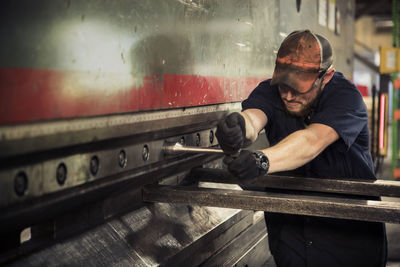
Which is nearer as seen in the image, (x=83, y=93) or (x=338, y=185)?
(x=83, y=93)

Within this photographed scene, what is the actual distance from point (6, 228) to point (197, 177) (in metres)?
1.09

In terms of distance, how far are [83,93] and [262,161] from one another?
1.98 ft

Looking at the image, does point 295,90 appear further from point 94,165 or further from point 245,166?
point 94,165

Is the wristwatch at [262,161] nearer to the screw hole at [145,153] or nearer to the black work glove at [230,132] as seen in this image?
the black work glove at [230,132]

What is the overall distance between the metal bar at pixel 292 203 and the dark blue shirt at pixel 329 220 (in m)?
0.35

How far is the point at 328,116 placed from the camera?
5.46 ft

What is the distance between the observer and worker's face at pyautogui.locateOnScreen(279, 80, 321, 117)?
5.85 ft

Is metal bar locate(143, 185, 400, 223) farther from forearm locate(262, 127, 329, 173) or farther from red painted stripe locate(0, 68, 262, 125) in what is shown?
red painted stripe locate(0, 68, 262, 125)

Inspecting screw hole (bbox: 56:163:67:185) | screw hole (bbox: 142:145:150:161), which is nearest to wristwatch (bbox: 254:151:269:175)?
screw hole (bbox: 142:145:150:161)

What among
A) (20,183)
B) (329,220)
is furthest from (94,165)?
(329,220)

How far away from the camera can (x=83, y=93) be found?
3.99ft

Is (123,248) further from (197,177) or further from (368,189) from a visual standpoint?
(368,189)

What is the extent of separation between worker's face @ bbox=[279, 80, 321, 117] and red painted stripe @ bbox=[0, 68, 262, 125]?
32cm

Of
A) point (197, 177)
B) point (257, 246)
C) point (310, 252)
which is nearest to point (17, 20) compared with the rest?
point (197, 177)
